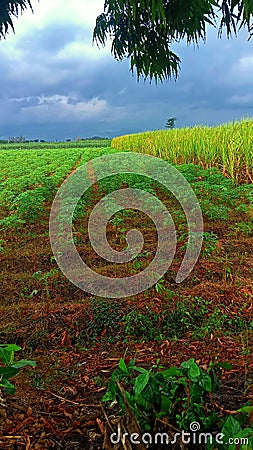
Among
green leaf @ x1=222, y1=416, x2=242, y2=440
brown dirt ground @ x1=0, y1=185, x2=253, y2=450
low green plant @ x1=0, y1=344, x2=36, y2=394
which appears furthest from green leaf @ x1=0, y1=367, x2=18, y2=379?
green leaf @ x1=222, y1=416, x2=242, y2=440

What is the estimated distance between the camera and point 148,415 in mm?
1504

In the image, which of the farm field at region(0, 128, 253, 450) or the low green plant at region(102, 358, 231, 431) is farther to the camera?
the farm field at region(0, 128, 253, 450)

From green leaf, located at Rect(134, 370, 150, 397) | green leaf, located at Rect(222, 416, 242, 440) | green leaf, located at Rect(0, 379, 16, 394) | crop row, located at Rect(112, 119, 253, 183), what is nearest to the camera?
green leaf, located at Rect(222, 416, 242, 440)

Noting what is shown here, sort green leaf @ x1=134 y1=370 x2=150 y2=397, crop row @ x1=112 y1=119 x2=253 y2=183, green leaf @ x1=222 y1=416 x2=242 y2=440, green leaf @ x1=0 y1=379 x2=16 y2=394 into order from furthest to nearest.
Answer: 1. crop row @ x1=112 y1=119 x2=253 y2=183
2. green leaf @ x1=0 y1=379 x2=16 y2=394
3. green leaf @ x1=134 y1=370 x2=150 y2=397
4. green leaf @ x1=222 y1=416 x2=242 y2=440

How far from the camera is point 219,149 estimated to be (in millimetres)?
8727

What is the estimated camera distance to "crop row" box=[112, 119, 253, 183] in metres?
8.05

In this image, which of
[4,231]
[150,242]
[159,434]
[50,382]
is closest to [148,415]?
[159,434]

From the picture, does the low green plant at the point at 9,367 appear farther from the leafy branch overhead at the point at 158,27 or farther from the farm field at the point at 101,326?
the leafy branch overhead at the point at 158,27

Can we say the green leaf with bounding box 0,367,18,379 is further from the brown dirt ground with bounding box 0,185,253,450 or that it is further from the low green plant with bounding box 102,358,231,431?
the low green plant with bounding box 102,358,231,431

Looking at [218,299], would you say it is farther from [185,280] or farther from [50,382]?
[50,382]

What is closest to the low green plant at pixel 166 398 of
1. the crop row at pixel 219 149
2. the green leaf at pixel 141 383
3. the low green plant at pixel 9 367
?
the green leaf at pixel 141 383

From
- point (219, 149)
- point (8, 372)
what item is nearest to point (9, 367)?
point (8, 372)

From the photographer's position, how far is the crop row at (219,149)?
26.4ft

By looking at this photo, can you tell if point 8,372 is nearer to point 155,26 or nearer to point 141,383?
point 141,383
